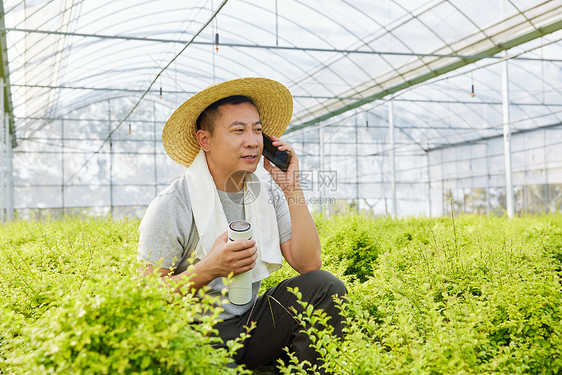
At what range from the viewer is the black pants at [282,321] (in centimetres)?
185

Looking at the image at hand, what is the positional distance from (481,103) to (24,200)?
16.4m

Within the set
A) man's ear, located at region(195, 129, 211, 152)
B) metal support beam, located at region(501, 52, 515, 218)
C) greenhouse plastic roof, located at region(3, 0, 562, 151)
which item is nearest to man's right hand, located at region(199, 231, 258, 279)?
man's ear, located at region(195, 129, 211, 152)

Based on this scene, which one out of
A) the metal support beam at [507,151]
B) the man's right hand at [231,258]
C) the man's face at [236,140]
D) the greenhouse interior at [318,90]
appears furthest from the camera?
the metal support beam at [507,151]

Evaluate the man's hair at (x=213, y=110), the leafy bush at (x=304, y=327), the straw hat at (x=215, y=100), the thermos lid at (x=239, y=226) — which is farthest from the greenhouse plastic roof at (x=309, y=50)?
the thermos lid at (x=239, y=226)

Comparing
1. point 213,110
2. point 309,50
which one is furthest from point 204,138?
point 309,50

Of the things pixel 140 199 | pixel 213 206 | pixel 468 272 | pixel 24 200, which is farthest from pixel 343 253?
pixel 24 200

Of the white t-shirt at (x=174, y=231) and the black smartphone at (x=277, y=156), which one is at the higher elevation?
the black smartphone at (x=277, y=156)

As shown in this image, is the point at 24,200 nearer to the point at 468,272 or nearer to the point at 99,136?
the point at 99,136

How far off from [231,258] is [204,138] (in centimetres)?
72

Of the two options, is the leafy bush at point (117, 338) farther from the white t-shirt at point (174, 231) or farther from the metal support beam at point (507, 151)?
the metal support beam at point (507, 151)

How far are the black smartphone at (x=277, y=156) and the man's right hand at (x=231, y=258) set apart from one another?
1.84ft

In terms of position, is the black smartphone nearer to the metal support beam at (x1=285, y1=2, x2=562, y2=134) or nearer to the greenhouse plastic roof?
the greenhouse plastic roof

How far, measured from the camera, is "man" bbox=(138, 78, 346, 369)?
1849 mm

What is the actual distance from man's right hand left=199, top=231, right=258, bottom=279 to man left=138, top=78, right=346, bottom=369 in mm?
111
